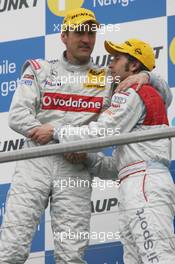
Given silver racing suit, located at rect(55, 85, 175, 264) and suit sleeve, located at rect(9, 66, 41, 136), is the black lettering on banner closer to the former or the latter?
suit sleeve, located at rect(9, 66, 41, 136)

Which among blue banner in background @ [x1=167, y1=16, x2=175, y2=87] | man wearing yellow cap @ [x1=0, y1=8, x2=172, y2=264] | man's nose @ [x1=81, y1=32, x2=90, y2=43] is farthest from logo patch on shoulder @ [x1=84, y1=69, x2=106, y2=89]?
blue banner in background @ [x1=167, y1=16, x2=175, y2=87]

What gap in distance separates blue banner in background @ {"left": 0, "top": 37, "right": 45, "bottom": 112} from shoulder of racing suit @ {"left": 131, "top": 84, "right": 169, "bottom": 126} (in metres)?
1.37

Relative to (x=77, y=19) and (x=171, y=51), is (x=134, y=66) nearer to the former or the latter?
(x=77, y=19)

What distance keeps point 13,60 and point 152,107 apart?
4.95 feet

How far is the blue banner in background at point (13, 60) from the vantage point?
7250 millimetres

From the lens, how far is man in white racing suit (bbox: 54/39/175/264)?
18.7 ft

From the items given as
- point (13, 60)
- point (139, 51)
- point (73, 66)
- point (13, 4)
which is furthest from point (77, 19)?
point (13, 4)

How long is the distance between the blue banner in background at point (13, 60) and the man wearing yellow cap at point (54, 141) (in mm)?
925

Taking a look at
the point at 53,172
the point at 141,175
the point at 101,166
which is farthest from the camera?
the point at 101,166

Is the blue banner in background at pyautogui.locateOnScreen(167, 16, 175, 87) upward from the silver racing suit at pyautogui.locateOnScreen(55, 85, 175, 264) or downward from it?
upward

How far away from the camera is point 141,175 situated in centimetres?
583

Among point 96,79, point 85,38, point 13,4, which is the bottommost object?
point 96,79

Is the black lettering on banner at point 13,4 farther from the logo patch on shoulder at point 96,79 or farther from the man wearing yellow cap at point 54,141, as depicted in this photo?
the logo patch on shoulder at point 96,79

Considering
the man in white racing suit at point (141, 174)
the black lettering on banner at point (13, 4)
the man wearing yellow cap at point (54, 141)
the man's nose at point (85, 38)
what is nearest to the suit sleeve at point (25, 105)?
the man wearing yellow cap at point (54, 141)
